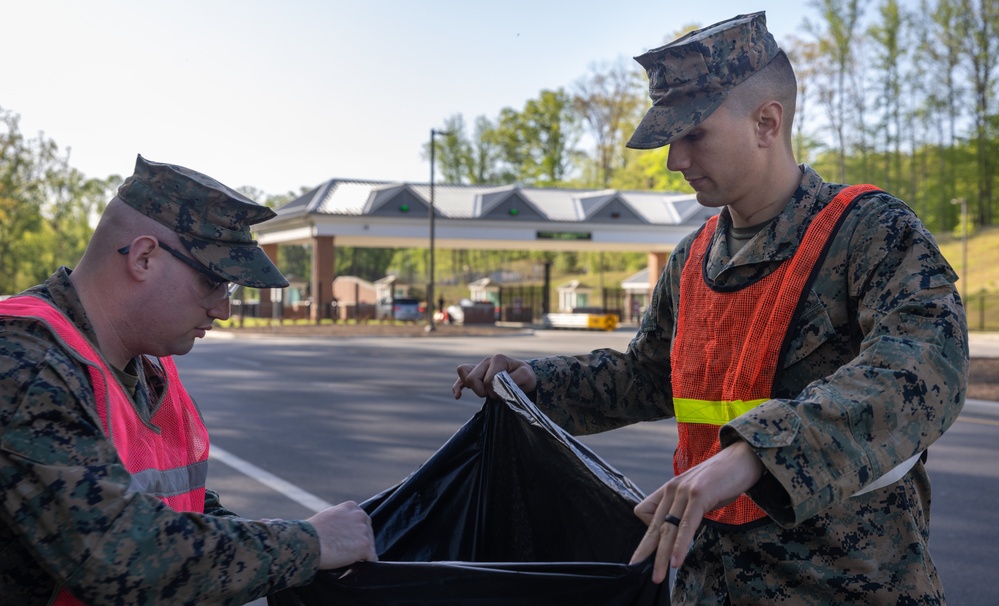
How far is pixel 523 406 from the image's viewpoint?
268cm

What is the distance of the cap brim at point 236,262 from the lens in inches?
90.0

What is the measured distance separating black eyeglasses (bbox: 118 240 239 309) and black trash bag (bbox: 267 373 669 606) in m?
0.67

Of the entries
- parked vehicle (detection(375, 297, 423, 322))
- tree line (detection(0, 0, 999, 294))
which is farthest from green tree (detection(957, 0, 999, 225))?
parked vehicle (detection(375, 297, 423, 322))

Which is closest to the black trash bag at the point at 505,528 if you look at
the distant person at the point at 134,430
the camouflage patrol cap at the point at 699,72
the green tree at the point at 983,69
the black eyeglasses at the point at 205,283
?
the distant person at the point at 134,430

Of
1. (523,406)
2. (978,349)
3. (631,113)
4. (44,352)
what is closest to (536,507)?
(523,406)

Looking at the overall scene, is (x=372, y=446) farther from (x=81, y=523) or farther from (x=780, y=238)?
(x=81, y=523)

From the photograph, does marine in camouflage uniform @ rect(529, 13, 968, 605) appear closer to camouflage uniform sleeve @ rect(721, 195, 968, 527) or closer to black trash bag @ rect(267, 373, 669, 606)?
camouflage uniform sleeve @ rect(721, 195, 968, 527)

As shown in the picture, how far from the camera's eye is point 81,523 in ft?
5.91

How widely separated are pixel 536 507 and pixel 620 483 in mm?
358

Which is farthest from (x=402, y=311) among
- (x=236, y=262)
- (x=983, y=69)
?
(x=236, y=262)

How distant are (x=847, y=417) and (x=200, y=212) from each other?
142 centimetres

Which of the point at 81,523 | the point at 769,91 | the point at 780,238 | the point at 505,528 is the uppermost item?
the point at 769,91

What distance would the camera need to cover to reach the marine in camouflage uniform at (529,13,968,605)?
1738mm

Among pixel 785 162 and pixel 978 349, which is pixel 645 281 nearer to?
pixel 978 349
